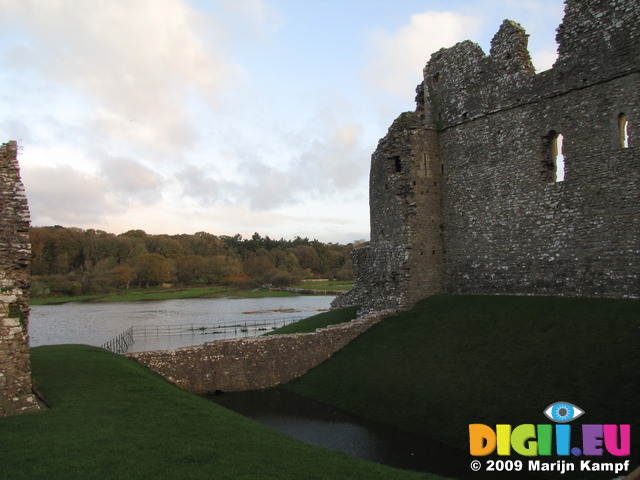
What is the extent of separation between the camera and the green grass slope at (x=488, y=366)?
36.6 feet

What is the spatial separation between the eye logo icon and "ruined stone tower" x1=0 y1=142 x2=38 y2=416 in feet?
34.8

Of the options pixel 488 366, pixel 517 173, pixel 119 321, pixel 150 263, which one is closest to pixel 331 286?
pixel 150 263

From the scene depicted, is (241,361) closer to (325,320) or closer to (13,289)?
(325,320)

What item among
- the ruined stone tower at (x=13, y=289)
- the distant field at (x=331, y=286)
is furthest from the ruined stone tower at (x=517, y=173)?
the distant field at (x=331, y=286)

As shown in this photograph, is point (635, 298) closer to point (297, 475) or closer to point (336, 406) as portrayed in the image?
point (336, 406)

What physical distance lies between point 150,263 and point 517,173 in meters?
80.9

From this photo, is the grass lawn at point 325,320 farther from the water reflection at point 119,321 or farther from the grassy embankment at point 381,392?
the water reflection at point 119,321

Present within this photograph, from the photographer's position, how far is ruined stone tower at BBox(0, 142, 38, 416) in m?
10.4

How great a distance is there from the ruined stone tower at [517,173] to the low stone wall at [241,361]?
369cm

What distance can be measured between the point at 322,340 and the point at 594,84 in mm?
11774

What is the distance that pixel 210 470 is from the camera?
788cm

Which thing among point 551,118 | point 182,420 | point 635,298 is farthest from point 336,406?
point 551,118

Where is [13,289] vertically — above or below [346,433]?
above

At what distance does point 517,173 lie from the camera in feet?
57.2
